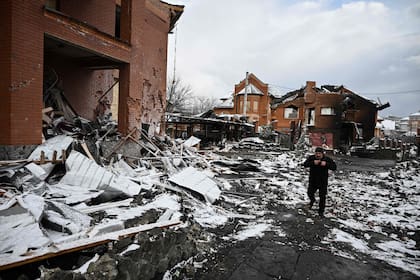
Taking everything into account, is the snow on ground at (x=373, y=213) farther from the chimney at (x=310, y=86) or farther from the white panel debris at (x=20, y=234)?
the chimney at (x=310, y=86)

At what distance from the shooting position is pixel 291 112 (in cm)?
3562

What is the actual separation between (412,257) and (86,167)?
6.56 metres

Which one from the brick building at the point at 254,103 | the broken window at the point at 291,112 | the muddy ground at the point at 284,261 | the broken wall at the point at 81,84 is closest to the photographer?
the muddy ground at the point at 284,261

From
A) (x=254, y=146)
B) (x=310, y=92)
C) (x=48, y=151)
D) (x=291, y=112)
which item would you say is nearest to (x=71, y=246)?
(x=48, y=151)

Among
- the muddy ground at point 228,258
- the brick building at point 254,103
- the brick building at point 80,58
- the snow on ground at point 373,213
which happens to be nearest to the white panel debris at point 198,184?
the muddy ground at point 228,258

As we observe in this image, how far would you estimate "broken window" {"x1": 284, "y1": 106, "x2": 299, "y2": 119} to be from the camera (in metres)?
35.3

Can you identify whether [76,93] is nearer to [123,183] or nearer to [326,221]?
[123,183]

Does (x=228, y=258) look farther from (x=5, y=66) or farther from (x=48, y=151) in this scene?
(x=5, y=66)

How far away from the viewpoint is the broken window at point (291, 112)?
1390 inches

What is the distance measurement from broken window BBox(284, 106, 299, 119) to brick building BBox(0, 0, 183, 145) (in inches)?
974

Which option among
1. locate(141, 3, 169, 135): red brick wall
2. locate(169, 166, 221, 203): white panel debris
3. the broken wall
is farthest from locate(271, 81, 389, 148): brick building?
locate(169, 166, 221, 203): white panel debris

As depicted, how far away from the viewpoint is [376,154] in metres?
22.5

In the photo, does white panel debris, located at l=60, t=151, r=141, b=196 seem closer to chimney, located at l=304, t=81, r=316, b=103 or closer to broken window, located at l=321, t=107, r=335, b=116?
broken window, located at l=321, t=107, r=335, b=116

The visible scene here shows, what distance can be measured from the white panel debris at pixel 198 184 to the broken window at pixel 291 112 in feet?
102
